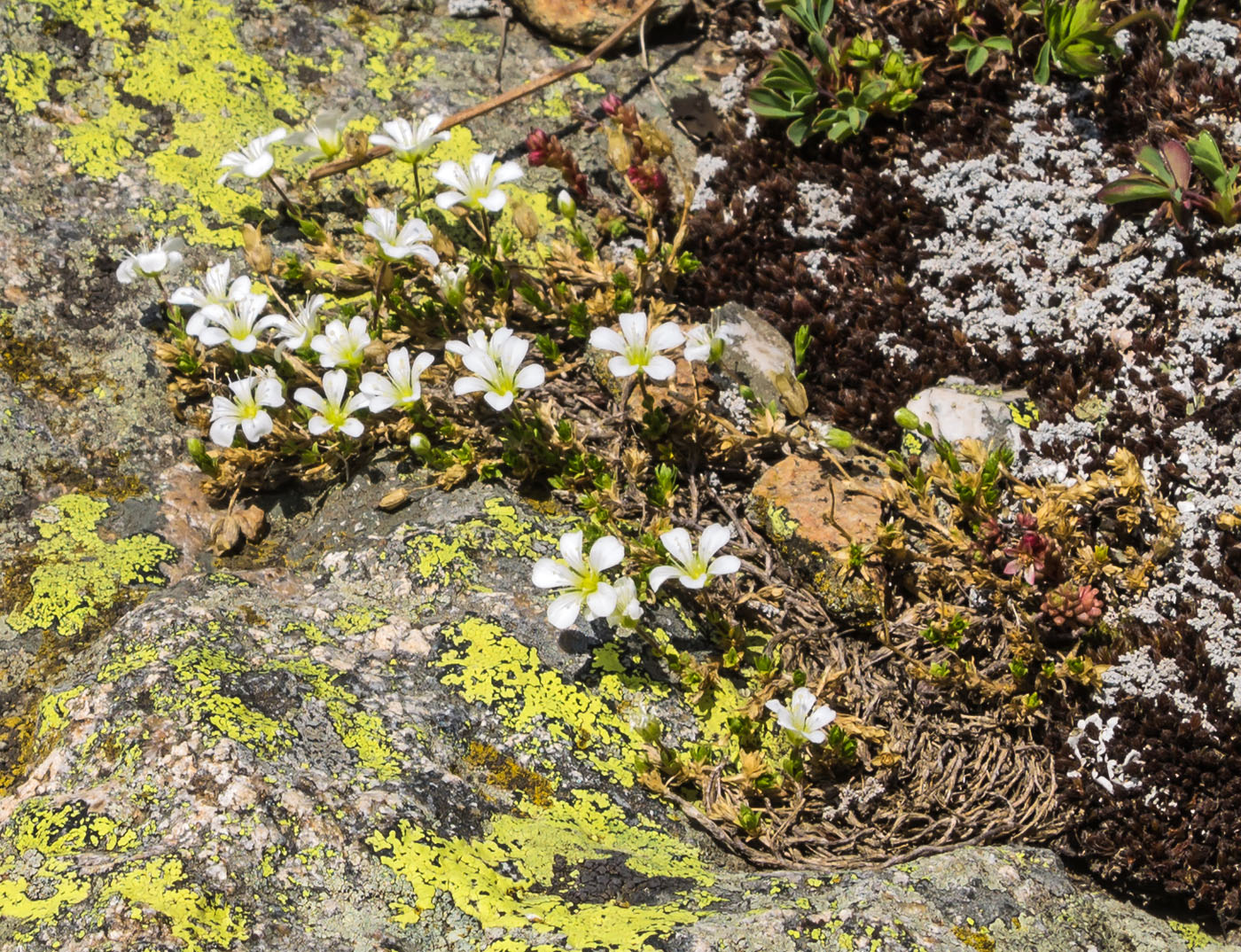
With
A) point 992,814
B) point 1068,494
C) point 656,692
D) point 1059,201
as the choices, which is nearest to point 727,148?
point 1059,201

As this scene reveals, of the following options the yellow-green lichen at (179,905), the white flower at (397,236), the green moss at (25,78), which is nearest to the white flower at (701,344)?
the white flower at (397,236)

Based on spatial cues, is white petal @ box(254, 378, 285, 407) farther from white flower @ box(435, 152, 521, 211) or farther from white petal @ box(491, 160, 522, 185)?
white petal @ box(491, 160, 522, 185)

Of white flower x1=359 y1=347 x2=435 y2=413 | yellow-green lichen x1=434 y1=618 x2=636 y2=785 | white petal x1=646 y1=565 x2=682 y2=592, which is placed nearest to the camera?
yellow-green lichen x1=434 y1=618 x2=636 y2=785

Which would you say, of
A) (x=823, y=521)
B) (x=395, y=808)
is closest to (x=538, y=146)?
(x=823, y=521)

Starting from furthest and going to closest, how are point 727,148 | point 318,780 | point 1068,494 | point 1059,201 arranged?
point 727,148 < point 1059,201 < point 1068,494 < point 318,780

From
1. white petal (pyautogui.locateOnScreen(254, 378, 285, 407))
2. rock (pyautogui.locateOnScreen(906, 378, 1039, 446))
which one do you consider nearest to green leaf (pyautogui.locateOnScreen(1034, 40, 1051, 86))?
rock (pyautogui.locateOnScreen(906, 378, 1039, 446))

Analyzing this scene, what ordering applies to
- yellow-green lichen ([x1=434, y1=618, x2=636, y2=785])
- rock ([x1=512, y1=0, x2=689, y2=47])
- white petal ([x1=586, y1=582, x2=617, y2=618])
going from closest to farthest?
yellow-green lichen ([x1=434, y1=618, x2=636, y2=785]), white petal ([x1=586, y1=582, x2=617, y2=618]), rock ([x1=512, y1=0, x2=689, y2=47])

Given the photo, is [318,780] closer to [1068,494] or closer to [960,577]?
[960,577]
